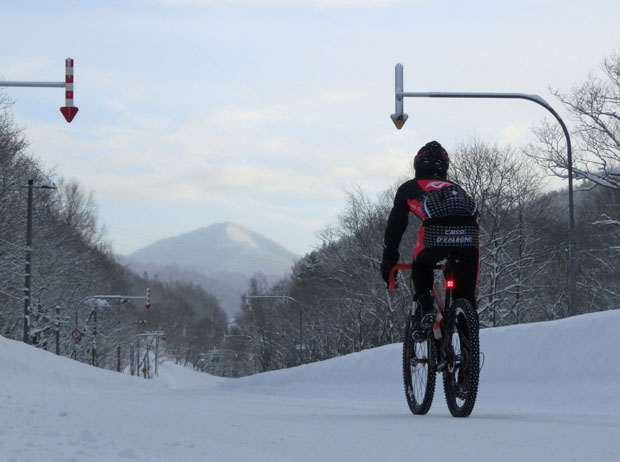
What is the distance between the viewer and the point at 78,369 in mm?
31203

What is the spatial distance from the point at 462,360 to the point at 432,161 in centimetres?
154

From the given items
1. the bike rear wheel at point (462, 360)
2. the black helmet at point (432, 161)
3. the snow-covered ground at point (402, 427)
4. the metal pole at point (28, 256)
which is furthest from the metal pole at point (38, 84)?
the metal pole at point (28, 256)

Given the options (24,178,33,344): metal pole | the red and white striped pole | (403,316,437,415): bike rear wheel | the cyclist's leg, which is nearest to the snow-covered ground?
(403,316,437,415): bike rear wheel

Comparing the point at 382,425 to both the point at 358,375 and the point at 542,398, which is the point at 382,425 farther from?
the point at 358,375

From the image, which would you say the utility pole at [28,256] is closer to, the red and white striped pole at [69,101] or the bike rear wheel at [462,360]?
the red and white striped pole at [69,101]

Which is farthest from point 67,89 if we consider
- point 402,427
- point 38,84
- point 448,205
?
point 402,427

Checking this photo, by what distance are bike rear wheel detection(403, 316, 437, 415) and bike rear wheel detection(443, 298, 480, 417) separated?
24cm

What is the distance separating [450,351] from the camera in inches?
258

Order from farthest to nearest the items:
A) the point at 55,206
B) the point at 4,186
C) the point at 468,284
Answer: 1. the point at 55,206
2. the point at 4,186
3. the point at 468,284

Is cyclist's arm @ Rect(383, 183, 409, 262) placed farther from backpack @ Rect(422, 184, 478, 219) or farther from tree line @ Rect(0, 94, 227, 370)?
tree line @ Rect(0, 94, 227, 370)

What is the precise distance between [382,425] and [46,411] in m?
3.08

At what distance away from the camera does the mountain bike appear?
6266 mm

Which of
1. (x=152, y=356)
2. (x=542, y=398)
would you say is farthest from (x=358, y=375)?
(x=152, y=356)

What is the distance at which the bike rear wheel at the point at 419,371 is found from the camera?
681 centimetres
